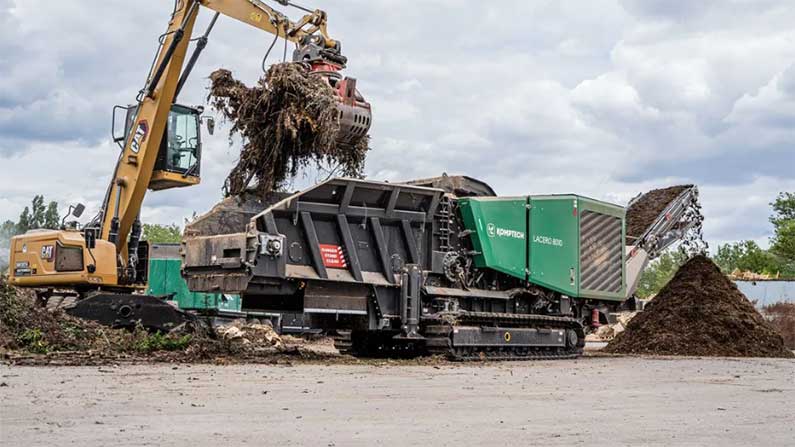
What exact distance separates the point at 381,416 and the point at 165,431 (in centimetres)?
193

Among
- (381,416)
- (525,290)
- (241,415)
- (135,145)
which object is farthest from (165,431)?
(135,145)

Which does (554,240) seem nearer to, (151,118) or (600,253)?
(600,253)

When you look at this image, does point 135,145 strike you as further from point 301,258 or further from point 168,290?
point 168,290

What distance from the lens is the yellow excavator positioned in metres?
17.4

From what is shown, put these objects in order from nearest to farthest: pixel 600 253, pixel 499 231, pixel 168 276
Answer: pixel 499 231 < pixel 600 253 < pixel 168 276

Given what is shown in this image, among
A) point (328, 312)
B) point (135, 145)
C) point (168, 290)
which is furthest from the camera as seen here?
point (168, 290)

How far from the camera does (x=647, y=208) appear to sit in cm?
2225

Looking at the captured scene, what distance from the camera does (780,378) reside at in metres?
13.3

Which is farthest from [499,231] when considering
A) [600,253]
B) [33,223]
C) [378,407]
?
[33,223]

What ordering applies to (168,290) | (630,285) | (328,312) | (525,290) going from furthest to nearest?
1. (168,290)
2. (630,285)
3. (525,290)
4. (328,312)

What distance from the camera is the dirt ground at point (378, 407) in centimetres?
643

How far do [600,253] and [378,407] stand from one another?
11.4 meters

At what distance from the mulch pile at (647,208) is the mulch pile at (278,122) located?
937 centimetres

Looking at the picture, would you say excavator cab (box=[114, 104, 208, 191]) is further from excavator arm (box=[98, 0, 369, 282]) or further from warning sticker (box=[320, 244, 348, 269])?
warning sticker (box=[320, 244, 348, 269])
